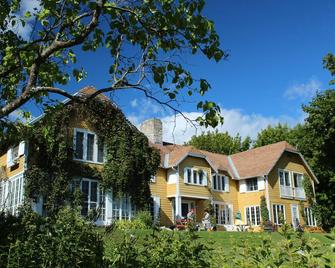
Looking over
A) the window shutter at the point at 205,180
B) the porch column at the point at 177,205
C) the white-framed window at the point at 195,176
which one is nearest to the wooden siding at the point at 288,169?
the window shutter at the point at 205,180

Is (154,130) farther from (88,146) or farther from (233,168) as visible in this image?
(88,146)

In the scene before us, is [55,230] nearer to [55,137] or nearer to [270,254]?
[270,254]

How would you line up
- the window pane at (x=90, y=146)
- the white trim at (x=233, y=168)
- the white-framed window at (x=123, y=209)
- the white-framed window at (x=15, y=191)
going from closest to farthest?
1. the white-framed window at (x=15, y=191)
2. the white-framed window at (x=123, y=209)
3. the window pane at (x=90, y=146)
4. the white trim at (x=233, y=168)

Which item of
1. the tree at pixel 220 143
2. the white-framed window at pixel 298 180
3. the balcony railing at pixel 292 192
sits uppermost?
the tree at pixel 220 143

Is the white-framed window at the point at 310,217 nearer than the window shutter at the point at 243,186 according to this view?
No

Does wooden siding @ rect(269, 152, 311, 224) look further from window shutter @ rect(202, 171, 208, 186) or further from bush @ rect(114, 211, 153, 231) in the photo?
bush @ rect(114, 211, 153, 231)

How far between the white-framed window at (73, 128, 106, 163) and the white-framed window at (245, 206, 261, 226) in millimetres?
17894

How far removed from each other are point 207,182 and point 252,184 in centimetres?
555

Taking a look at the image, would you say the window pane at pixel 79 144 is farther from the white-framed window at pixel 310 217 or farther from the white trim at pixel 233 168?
the white-framed window at pixel 310 217

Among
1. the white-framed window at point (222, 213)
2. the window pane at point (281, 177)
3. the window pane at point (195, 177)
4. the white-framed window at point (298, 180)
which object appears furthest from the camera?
the white-framed window at point (298, 180)

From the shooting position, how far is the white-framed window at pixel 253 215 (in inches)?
1625

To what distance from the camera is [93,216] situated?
5.94 m

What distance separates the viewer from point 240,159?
45688 millimetres

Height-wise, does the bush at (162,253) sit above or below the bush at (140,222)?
below
